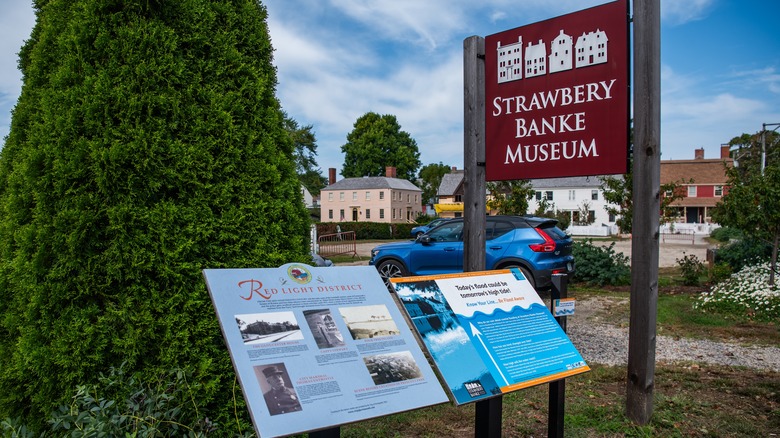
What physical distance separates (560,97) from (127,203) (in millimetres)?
3385

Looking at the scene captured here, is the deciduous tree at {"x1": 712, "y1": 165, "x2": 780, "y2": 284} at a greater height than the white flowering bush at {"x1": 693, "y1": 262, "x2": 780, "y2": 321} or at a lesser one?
greater

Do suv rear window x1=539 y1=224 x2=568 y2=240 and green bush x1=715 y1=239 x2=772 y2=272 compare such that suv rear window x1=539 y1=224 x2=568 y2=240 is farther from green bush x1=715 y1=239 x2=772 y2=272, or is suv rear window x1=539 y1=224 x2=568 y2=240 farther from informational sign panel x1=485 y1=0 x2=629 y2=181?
informational sign panel x1=485 y1=0 x2=629 y2=181

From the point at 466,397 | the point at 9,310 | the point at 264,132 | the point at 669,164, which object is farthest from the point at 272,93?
the point at 669,164

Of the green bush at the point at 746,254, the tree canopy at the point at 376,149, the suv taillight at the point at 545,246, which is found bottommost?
the green bush at the point at 746,254

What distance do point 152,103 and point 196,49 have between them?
1.44 ft

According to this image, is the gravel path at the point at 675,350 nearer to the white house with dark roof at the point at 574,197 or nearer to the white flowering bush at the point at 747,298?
the white flowering bush at the point at 747,298

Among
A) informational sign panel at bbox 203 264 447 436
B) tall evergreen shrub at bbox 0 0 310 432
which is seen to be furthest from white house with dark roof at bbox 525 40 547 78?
informational sign panel at bbox 203 264 447 436

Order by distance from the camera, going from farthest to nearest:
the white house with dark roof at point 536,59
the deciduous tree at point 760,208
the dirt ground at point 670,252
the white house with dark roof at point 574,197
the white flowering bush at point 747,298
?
the white house with dark roof at point 574,197, the dirt ground at point 670,252, the deciduous tree at point 760,208, the white flowering bush at point 747,298, the white house with dark roof at point 536,59

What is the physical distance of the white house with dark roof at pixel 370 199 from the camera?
66938 millimetres

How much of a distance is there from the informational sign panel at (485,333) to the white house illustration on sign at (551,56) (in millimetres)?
2094

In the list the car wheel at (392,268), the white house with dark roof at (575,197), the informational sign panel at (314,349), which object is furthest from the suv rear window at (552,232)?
the white house with dark roof at (575,197)

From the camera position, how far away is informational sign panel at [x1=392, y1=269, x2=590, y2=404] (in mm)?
2607

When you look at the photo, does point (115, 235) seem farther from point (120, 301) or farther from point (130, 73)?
point (130, 73)

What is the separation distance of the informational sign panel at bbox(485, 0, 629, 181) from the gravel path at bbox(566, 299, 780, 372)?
3.16 meters
